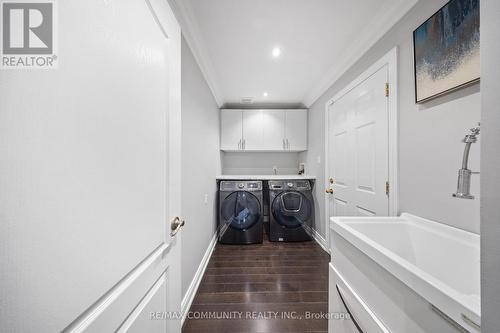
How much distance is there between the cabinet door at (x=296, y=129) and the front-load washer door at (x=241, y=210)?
1.25 m

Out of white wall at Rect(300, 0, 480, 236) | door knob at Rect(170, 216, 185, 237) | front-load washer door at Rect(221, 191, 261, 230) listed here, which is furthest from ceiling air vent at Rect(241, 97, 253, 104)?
door knob at Rect(170, 216, 185, 237)

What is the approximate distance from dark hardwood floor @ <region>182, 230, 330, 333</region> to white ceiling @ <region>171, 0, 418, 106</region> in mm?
2289

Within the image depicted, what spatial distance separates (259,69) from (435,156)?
6.08 feet

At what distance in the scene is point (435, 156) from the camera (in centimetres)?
105

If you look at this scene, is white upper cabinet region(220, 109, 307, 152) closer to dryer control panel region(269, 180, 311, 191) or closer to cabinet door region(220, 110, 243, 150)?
cabinet door region(220, 110, 243, 150)

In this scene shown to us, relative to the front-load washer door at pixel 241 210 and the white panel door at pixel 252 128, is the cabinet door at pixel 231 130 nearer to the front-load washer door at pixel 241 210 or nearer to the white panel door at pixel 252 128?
the white panel door at pixel 252 128

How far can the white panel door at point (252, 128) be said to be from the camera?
3201mm

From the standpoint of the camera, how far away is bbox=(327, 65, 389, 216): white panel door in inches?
56.9

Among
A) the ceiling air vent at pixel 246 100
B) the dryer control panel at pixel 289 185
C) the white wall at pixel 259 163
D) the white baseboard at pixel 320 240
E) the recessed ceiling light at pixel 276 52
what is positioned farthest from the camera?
the white wall at pixel 259 163

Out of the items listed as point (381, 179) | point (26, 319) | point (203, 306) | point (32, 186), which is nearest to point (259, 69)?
point (381, 179)

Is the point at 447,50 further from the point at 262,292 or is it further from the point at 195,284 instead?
the point at 195,284

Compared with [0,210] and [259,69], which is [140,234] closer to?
[0,210]

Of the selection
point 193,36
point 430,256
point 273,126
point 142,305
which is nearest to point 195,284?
point 142,305

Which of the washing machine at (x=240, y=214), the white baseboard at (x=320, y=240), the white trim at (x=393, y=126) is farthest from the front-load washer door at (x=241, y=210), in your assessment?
the white trim at (x=393, y=126)
